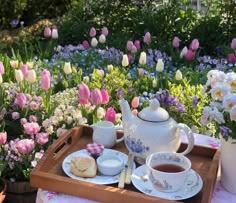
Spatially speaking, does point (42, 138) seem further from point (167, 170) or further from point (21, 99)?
point (167, 170)

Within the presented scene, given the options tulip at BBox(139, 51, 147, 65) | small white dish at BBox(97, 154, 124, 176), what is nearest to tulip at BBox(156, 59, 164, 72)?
tulip at BBox(139, 51, 147, 65)

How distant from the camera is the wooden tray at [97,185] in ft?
4.32

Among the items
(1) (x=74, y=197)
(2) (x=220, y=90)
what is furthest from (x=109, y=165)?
(2) (x=220, y=90)

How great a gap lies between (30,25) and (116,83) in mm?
3432

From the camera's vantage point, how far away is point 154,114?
146 cm

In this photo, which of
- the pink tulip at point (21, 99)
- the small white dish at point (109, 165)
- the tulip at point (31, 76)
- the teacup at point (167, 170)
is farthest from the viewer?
the tulip at point (31, 76)

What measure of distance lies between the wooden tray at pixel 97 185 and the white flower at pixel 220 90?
246 mm

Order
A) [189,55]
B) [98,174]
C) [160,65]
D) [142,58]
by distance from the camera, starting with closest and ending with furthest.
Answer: [98,174]
[160,65]
[142,58]
[189,55]

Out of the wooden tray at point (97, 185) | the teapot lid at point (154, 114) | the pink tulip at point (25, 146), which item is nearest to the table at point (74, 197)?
the wooden tray at point (97, 185)

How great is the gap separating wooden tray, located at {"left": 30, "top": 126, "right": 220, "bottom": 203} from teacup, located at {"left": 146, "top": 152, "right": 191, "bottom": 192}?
5 centimetres

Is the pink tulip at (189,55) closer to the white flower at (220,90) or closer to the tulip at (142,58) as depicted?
the tulip at (142,58)

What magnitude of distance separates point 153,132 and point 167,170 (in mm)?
135

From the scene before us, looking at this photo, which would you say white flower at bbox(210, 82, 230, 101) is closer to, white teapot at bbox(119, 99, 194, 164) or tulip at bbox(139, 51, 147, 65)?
white teapot at bbox(119, 99, 194, 164)

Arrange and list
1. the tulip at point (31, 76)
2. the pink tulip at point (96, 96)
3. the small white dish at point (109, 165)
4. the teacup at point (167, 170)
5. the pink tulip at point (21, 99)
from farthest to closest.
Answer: the tulip at point (31, 76) → the pink tulip at point (21, 99) → the pink tulip at point (96, 96) → the small white dish at point (109, 165) → the teacup at point (167, 170)
